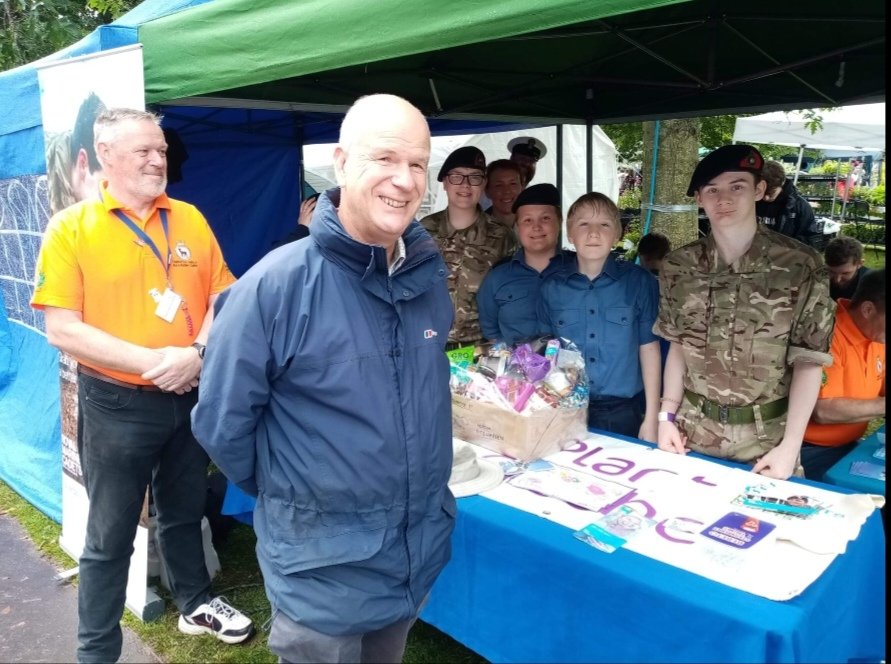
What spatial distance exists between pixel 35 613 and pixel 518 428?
2.28m

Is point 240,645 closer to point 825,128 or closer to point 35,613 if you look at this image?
point 35,613

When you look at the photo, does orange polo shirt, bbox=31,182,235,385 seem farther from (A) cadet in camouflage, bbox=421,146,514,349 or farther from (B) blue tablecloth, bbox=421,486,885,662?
(A) cadet in camouflage, bbox=421,146,514,349

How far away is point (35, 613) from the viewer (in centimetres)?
290

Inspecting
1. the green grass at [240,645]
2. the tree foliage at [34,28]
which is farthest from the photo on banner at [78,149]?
the tree foliage at [34,28]

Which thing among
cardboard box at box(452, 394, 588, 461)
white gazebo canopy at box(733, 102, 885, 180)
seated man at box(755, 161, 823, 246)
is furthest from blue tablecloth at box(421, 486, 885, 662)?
white gazebo canopy at box(733, 102, 885, 180)

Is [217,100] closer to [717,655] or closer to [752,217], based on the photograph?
[752,217]

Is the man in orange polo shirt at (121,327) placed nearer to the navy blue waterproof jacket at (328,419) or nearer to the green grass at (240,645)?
the green grass at (240,645)

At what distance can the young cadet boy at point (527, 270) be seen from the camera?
2828 millimetres

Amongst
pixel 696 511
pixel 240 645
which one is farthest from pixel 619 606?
pixel 240 645

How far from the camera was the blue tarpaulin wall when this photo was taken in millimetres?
3656

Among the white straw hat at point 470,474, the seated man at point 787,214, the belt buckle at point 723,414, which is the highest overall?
the seated man at point 787,214

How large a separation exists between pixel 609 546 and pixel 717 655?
334 millimetres

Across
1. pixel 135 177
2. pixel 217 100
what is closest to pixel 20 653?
pixel 135 177

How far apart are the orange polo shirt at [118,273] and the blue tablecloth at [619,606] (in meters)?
1.18
